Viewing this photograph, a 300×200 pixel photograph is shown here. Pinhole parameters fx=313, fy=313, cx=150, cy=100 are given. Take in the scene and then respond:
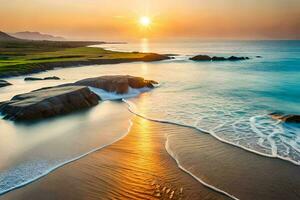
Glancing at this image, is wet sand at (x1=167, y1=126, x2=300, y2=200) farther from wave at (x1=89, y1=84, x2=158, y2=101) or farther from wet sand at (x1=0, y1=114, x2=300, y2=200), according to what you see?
wave at (x1=89, y1=84, x2=158, y2=101)

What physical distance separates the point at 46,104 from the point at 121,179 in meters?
11.0

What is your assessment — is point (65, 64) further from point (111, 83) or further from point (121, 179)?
point (121, 179)

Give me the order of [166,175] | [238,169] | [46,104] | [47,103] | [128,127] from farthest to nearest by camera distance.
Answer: [47,103]
[46,104]
[128,127]
[238,169]
[166,175]

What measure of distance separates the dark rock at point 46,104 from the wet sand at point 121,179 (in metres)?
7.25

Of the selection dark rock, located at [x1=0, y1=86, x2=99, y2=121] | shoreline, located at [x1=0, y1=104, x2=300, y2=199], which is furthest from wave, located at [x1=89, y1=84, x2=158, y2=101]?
shoreline, located at [x1=0, y1=104, x2=300, y2=199]

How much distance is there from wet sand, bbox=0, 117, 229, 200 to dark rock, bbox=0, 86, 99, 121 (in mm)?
7253

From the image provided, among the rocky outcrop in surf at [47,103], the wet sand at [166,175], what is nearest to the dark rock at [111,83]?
the rocky outcrop in surf at [47,103]

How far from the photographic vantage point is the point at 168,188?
394 inches

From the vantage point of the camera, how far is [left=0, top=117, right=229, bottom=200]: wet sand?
9.66 meters

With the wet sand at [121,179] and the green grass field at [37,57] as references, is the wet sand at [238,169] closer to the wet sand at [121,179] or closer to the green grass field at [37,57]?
the wet sand at [121,179]

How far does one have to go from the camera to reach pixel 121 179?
10773 mm

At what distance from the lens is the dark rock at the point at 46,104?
19.1m

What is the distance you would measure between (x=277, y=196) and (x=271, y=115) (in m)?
12.1

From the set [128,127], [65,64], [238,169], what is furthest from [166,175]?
[65,64]
